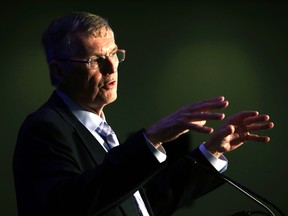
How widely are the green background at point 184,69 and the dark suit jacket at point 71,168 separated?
211cm

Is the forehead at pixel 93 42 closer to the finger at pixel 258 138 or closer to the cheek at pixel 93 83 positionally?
the cheek at pixel 93 83

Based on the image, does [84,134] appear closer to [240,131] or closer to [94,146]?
[94,146]

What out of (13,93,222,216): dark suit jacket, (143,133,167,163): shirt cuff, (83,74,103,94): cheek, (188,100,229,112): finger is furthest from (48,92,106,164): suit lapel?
(188,100,229,112): finger

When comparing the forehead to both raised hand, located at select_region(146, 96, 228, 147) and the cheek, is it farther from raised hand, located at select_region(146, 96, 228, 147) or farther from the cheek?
raised hand, located at select_region(146, 96, 228, 147)

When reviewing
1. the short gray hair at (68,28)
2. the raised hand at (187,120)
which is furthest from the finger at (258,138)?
the short gray hair at (68,28)

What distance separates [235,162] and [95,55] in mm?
2542

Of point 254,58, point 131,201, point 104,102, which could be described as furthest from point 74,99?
point 254,58

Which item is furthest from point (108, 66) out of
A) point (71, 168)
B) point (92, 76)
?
point (71, 168)

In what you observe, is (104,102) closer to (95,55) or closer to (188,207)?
(95,55)

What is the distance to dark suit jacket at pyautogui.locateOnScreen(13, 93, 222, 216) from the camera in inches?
40.4

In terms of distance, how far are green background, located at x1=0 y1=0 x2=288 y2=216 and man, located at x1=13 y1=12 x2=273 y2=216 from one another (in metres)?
1.99

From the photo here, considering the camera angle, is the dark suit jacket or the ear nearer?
the dark suit jacket

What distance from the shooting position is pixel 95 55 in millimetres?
1430

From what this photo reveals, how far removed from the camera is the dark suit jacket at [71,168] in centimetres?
103
